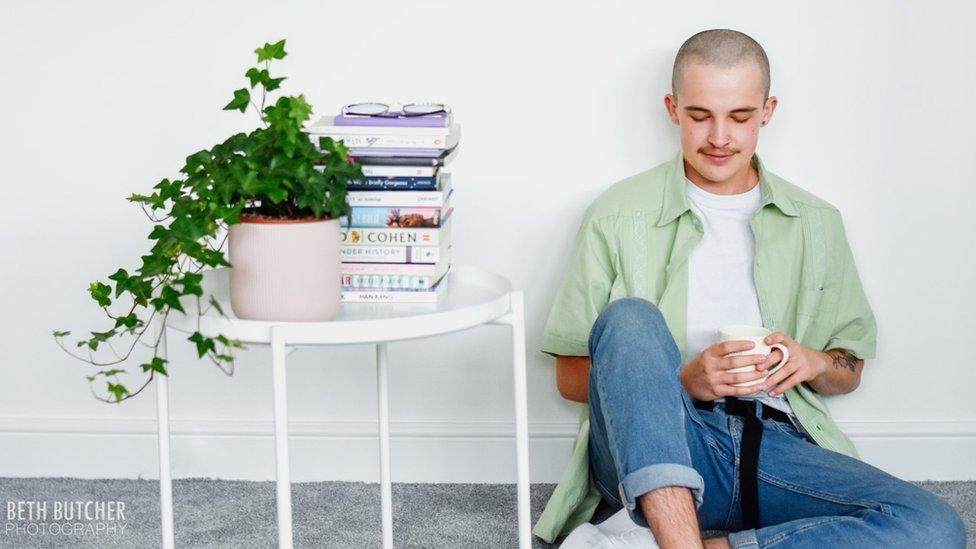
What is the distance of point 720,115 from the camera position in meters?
1.80

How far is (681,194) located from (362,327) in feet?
2.60

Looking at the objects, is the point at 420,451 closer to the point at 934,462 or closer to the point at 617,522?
the point at 617,522

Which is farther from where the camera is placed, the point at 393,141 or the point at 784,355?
the point at 784,355

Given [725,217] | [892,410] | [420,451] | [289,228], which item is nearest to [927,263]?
[892,410]

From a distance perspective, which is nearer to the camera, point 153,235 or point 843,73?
point 153,235

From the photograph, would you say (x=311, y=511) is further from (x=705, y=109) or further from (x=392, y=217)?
(x=705, y=109)

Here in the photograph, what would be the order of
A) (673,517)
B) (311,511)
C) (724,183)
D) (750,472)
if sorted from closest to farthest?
(673,517) → (750,472) → (724,183) → (311,511)

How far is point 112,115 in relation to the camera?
214 centimetres

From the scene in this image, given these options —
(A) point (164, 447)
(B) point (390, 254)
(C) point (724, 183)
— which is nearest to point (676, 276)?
(C) point (724, 183)

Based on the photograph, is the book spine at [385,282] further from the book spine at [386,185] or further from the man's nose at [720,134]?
the man's nose at [720,134]

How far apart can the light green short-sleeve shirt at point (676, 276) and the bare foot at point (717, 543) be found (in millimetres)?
343

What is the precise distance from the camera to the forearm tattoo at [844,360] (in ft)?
6.21

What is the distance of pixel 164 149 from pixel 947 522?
1.52 metres

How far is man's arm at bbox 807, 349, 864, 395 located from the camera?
187 centimetres
